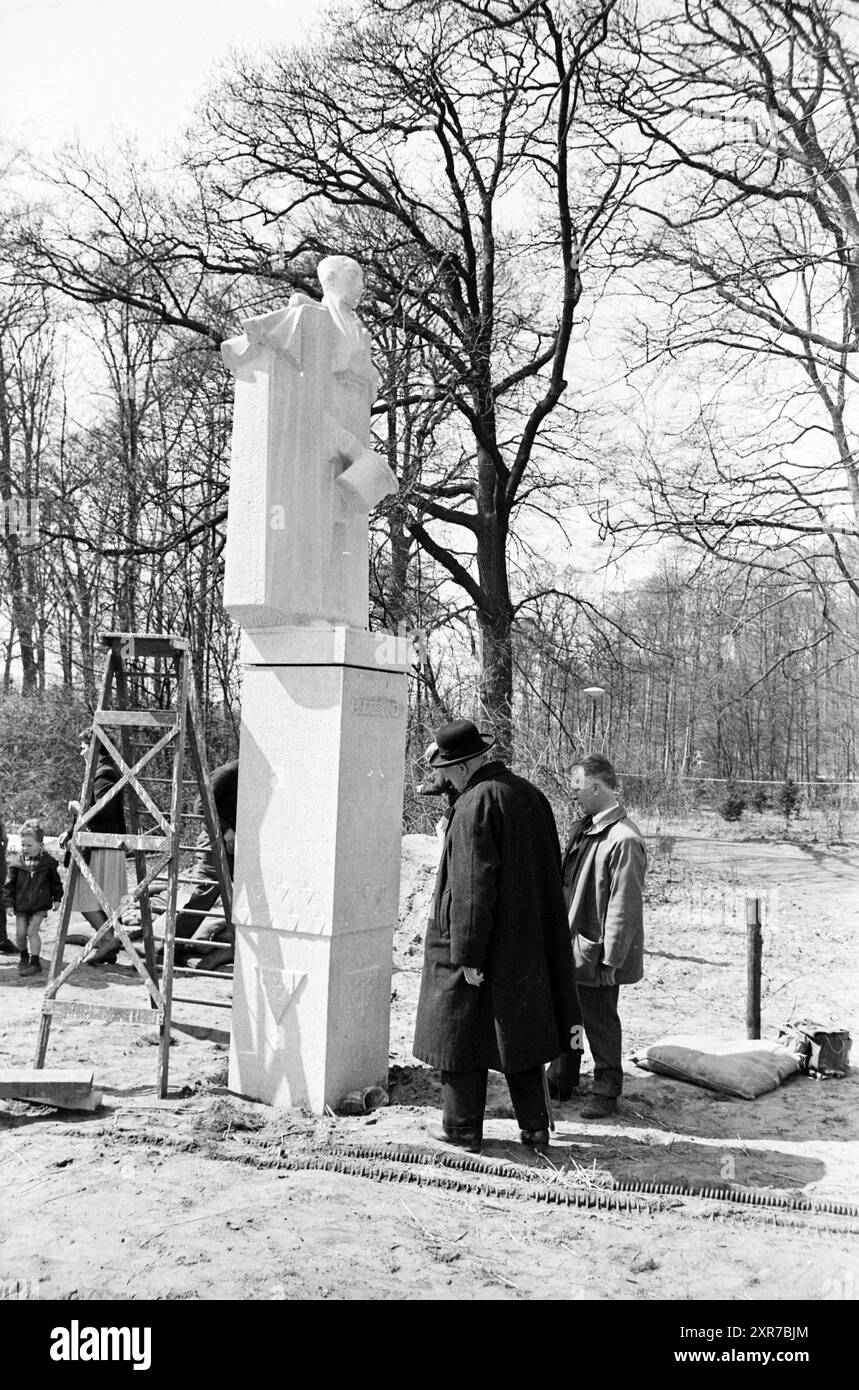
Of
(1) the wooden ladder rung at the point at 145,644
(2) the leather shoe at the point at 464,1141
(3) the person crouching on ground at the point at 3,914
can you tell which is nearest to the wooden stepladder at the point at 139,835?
(1) the wooden ladder rung at the point at 145,644

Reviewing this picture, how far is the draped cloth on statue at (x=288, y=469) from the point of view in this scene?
5.26 metres

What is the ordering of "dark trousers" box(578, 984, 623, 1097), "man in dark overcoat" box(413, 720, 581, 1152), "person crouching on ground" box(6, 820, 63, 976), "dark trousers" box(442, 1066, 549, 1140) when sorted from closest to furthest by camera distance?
"man in dark overcoat" box(413, 720, 581, 1152) → "dark trousers" box(442, 1066, 549, 1140) → "dark trousers" box(578, 984, 623, 1097) → "person crouching on ground" box(6, 820, 63, 976)

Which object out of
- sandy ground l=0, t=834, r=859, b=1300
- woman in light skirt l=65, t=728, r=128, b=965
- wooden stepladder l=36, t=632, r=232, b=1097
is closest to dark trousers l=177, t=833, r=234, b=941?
woman in light skirt l=65, t=728, r=128, b=965

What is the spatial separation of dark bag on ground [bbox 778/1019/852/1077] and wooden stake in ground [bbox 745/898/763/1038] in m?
0.50

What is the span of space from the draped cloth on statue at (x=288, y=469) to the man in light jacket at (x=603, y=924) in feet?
5.53

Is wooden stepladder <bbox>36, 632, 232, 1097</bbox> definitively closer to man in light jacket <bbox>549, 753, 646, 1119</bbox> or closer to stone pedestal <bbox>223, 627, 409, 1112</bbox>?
stone pedestal <bbox>223, 627, 409, 1112</bbox>

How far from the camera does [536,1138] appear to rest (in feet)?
14.9

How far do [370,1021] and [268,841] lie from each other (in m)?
1.02

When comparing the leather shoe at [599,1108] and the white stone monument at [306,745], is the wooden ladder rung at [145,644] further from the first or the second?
the leather shoe at [599,1108]

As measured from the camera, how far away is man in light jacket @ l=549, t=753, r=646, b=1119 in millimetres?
5059

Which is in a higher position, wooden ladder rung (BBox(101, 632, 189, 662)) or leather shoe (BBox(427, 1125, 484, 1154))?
wooden ladder rung (BBox(101, 632, 189, 662))

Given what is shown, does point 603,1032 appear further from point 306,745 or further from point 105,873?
point 105,873

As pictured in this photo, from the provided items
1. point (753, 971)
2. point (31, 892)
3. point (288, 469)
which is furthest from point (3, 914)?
point (753, 971)

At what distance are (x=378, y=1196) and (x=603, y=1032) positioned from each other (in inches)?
63.1
